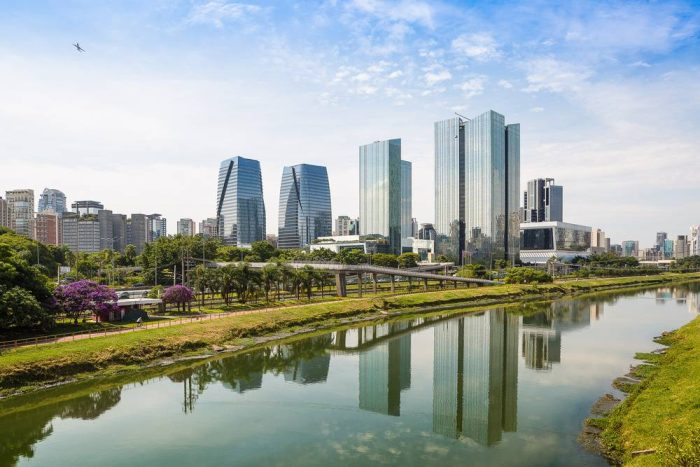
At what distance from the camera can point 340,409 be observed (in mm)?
34000

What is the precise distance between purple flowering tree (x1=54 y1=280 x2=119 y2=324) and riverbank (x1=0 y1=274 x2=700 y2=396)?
7298 mm

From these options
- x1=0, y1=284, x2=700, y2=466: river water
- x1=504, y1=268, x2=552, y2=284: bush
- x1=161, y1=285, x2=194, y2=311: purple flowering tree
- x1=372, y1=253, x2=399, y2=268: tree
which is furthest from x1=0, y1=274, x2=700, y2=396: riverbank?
x1=372, y1=253, x2=399, y2=268: tree

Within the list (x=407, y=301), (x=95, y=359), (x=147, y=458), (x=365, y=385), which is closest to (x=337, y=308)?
(x=407, y=301)

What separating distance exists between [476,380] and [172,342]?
28.5 meters

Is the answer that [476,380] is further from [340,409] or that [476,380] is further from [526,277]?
[526,277]

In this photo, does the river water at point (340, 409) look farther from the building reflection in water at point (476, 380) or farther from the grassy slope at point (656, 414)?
the grassy slope at point (656, 414)

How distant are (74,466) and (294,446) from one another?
10990 mm

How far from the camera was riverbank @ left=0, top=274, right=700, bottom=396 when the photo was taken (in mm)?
36281

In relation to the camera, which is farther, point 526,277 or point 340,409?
point 526,277

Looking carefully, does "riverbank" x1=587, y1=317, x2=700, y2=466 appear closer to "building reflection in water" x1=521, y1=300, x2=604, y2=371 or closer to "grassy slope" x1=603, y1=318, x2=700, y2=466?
"grassy slope" x1=603, y1=318, x2=700, y2=466

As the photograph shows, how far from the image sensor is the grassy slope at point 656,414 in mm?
23484

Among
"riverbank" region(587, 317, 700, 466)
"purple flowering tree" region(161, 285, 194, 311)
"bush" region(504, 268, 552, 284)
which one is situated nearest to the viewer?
"riverbank" region(587, 317, 700, 466)

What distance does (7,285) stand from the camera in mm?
42156

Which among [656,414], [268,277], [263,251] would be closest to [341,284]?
[268,277]
